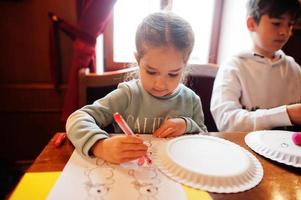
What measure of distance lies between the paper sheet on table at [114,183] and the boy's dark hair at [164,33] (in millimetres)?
334

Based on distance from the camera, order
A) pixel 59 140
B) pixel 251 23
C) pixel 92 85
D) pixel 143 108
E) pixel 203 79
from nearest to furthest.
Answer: pixel 59 140 → pixel 143 108 → pixel 92 85 → pixel 251 23 → pixel 203 79

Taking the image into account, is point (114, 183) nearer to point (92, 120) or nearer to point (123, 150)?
point (123, 150)

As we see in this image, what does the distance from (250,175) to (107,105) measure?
42 cm

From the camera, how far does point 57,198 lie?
0.46 meters

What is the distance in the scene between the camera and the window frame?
5.71ft

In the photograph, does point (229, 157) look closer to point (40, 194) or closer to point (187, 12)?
point (40, 194)

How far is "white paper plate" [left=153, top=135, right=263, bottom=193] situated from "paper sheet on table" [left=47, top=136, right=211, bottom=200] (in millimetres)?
25

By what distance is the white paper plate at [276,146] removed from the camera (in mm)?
640

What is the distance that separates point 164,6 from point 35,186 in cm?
144

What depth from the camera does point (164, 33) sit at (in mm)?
740

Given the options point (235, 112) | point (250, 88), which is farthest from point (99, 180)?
point (250, 88)

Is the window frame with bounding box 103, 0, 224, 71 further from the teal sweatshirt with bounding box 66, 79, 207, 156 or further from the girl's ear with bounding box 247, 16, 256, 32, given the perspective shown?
the teal sweatshirt with bounding box 66, 79, 207, 156

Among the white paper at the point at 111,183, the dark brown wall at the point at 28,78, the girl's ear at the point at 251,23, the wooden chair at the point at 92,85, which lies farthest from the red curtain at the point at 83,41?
the white paper at the point at 111,183

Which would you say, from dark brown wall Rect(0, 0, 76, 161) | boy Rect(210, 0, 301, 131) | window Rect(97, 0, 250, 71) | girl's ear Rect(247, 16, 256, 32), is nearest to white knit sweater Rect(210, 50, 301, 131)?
boy Rect(210, 0, 301, 131)
